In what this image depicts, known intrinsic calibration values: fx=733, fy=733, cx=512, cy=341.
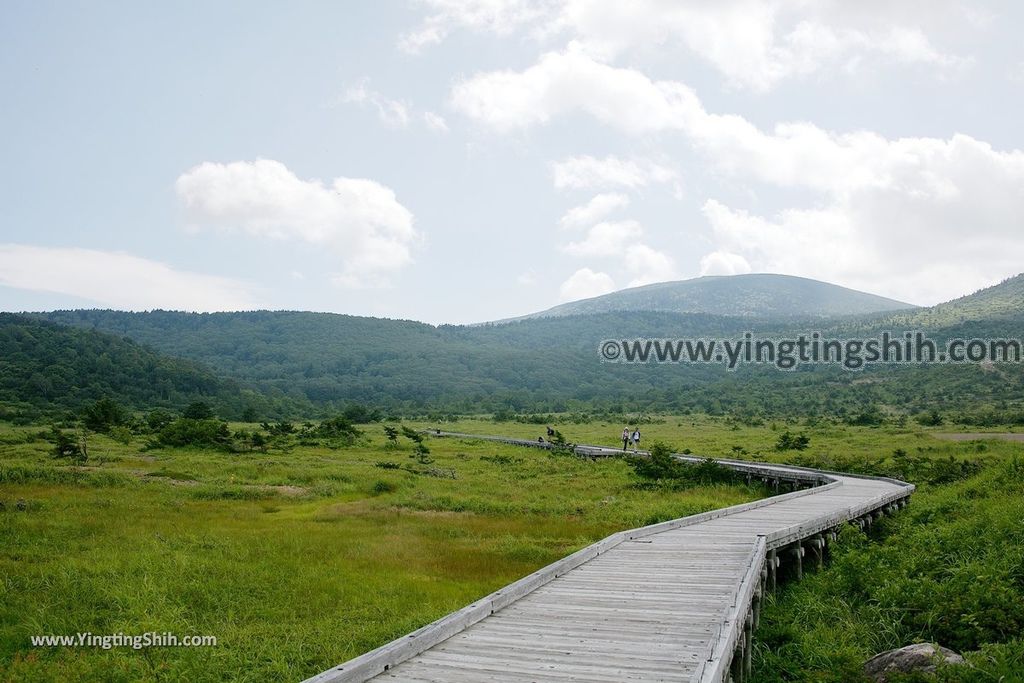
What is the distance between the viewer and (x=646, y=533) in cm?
1468

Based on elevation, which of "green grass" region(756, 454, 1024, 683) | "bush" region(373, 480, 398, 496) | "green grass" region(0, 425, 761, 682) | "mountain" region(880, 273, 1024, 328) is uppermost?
"mountain" region(880, 273, 1024, 328)

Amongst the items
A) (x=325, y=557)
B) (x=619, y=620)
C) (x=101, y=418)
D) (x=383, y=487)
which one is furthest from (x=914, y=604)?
(x=101, y=418)

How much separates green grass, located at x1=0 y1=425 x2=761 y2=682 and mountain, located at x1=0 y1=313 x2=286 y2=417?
2372 inches

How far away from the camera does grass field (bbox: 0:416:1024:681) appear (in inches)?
399

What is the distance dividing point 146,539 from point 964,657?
1580 cm

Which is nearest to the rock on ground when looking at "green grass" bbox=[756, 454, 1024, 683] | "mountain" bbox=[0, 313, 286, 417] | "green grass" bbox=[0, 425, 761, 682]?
"green grass" bbox=[756, 454, 1024, 683]

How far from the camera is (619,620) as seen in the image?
8.97 m

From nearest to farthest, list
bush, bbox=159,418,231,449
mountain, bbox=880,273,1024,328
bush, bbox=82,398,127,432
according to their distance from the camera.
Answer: bush, bbox=159,418,231,449 < bush, bbox=82,398,127,432 < mountain, bbox=880,273,1024,328

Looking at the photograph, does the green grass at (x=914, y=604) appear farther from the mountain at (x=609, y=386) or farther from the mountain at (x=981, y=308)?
the mountain at (x=981, y=308)

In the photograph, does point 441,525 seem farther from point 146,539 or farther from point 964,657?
point 964,657

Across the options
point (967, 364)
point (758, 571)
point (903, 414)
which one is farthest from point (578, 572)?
point (967, 364)

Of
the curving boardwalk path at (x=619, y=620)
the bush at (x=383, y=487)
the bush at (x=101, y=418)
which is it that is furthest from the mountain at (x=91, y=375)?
the curving boardwalk path at (x=619, y=620)

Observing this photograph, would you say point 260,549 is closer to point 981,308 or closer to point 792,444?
point 792,444

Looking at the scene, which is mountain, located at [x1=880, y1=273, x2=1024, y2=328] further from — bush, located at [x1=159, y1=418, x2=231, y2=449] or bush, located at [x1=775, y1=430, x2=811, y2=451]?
bush, located at [x1=159, y1=418, x2=231, y2=449]
